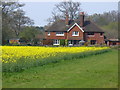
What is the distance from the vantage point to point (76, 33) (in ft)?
227

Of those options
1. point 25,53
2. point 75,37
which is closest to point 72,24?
point 75,37

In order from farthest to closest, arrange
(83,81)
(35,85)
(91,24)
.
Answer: (91,24) → (83,81) → (35,85)

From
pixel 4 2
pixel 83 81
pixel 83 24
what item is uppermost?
pixel 4 2

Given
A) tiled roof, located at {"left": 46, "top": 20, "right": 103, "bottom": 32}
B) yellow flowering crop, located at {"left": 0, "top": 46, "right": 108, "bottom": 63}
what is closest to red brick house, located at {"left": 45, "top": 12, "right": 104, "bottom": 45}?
tiled roof, located at {"left": 46, "top": 20, "right": 103, "bottom": 32}

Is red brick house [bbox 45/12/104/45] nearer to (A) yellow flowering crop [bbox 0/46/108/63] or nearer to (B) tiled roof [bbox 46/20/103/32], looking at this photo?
(B) tiled roof [bbox 46/20/103/32]

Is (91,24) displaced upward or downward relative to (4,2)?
downward

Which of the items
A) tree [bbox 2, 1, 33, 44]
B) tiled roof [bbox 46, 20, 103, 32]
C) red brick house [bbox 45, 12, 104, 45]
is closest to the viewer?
tree [bbox 2, 1, 33, 44]

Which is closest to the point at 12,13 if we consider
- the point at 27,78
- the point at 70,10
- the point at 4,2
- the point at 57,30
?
the point at 4,2

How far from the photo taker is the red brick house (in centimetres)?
6875

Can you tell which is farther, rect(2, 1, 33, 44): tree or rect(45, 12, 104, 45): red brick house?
rect(45, 12, 104, 45): red brick house

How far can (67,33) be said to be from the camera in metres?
70.2

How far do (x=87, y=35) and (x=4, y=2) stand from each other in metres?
20.3

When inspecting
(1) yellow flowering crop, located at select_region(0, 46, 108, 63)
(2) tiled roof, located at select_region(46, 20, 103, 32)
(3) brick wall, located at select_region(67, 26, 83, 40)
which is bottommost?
(1) yellow flowering crop, located at select_region(0, 46, 108, 63)

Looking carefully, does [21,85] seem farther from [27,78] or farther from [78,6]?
[78,6]
